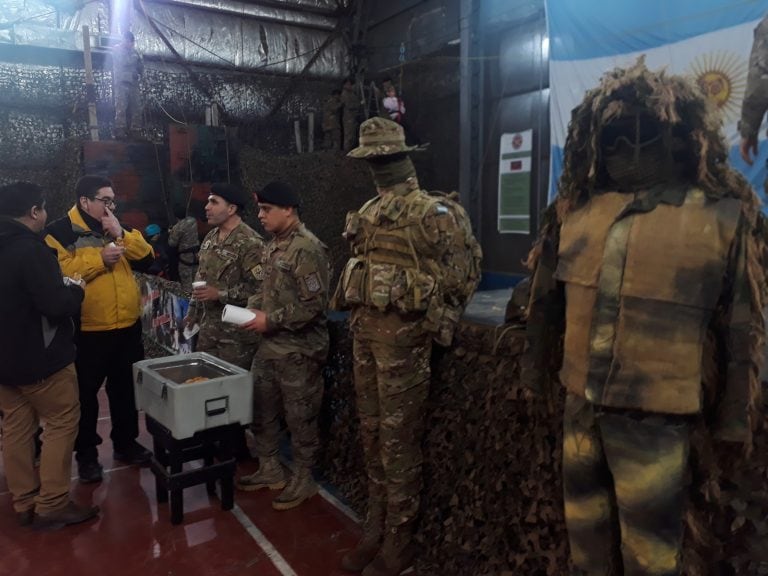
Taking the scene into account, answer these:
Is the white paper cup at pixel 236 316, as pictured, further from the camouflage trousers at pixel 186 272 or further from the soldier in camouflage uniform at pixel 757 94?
the camouflage trousers at pixel 186 272

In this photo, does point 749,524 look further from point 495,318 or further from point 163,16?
point 163,16

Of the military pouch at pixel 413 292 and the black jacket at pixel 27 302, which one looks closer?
the military pouch at pixel 413 292

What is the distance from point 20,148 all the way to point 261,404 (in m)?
8.01

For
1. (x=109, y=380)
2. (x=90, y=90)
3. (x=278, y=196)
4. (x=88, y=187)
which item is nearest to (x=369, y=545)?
(x=278, y=196)

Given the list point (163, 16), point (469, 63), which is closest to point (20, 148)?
point (163, 16)

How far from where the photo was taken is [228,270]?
3.74 metres

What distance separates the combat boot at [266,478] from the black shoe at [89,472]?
36.8 inches

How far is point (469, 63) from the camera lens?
28.4 feet

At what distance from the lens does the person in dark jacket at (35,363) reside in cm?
288

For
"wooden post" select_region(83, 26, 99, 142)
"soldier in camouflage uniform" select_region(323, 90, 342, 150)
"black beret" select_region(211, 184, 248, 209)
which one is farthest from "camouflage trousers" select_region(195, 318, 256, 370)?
"soldier in camouflage uniform" select_region(323, 90, 342, 150)

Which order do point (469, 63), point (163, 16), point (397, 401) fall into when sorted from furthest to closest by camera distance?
point (163, 16)
point (469, 63)
point (397, 401)

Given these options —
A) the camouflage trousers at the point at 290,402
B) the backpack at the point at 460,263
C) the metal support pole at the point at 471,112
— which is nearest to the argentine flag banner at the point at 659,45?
the backpack at the point at 460,263

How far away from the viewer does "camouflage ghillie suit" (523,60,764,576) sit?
1471 millimetres

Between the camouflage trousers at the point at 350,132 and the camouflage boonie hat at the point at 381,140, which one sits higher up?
the camouflage trousers at the point at 350,132
